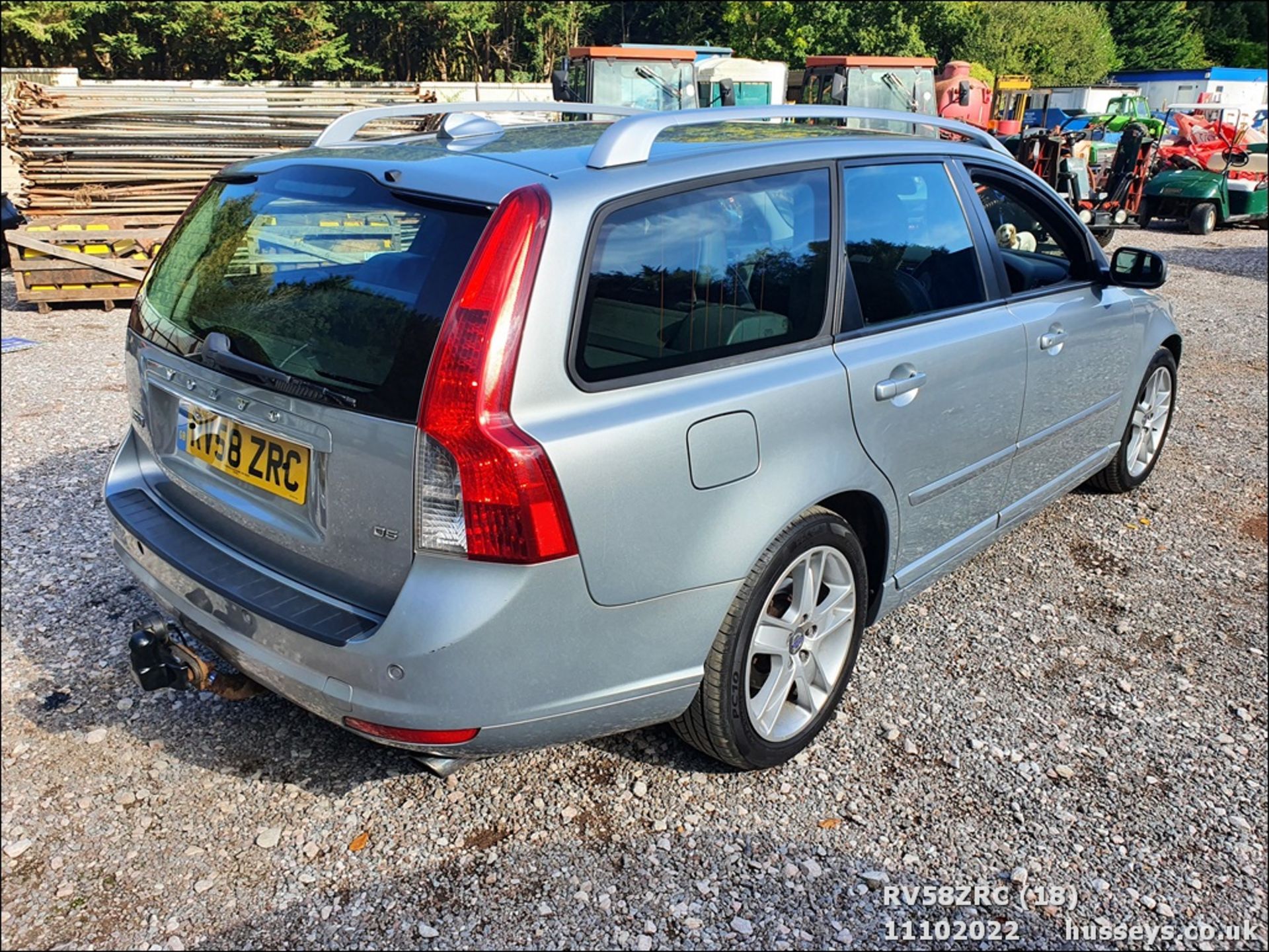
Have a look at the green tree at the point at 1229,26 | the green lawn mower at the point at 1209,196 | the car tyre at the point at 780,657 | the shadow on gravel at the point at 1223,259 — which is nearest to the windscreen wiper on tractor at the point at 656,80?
the shadow on gravel at the point at 1223,259

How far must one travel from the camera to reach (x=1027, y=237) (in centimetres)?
431

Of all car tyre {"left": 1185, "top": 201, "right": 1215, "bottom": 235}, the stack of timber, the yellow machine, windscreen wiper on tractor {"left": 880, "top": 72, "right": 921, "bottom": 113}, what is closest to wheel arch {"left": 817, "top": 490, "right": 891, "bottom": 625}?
the stack of timber

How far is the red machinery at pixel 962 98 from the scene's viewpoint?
64.4ft

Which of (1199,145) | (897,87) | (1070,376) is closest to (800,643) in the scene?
(1070,376)

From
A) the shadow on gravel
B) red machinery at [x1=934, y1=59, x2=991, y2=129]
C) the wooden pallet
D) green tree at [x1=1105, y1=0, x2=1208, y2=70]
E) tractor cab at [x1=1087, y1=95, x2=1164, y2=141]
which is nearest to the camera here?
the wooden pallet

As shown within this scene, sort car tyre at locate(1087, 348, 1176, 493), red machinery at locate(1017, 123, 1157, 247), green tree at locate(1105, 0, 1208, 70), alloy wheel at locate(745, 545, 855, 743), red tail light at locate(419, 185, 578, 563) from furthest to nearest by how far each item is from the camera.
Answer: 1. green tree at locate(1105, 0, 1208, 70)
2. red machinery at locate(1017, 123, 1157, 247)
3. car tyre at locate(1087, 348, 1176, 493)
4. alloy wheel at locate(745, 545, 855, 743)
5. red tail light at locate(419, 185, 578, 563)

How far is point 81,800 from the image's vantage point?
2.82 meters

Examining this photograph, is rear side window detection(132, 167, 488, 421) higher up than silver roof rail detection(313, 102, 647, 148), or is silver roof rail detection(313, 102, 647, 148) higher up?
silver roof rail detection(313, 102, 647, 148)

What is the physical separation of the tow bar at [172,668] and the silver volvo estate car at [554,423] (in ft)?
0.04

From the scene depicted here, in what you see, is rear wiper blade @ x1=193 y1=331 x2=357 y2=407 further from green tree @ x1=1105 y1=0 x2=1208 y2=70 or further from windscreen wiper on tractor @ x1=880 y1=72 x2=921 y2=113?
green tree @ x1=1105 y1=0 x2=1208 y2=70

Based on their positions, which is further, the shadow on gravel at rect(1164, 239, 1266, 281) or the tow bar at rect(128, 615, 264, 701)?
the shadow on gravel at rect(1164, 239, 1266, 281)

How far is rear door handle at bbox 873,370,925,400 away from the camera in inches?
117

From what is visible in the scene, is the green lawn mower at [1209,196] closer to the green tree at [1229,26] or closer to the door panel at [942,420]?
the door panel at [942,420]

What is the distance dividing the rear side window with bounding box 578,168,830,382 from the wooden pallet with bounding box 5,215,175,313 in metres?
8.89
